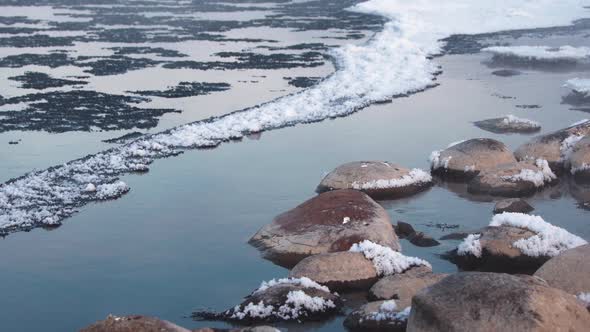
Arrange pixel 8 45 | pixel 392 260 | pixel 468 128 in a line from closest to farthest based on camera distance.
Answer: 1. pixel 392 260
2. pixel 468 128
3. pixel 8 45

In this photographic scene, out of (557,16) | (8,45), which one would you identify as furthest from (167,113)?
(557,16)

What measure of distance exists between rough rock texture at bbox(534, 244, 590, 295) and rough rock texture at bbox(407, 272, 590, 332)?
122cm

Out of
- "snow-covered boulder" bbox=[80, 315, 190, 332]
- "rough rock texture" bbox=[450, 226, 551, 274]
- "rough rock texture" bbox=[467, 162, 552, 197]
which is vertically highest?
"snow-covered boulder" bbox=[80, 315, 190, 332]

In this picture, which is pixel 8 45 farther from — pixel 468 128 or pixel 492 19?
pixel 492 19

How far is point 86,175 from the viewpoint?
42.8 ft

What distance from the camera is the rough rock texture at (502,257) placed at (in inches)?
358

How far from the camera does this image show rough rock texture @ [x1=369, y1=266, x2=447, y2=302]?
8038 mm

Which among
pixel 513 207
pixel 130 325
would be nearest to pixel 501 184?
pixel 513 207

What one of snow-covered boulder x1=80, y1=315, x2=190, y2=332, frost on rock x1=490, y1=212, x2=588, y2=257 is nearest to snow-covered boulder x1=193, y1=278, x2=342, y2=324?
snow-covered boulder x1=80, y1=315, x2=190, y2=332

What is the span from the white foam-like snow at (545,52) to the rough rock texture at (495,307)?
2066 centimetres

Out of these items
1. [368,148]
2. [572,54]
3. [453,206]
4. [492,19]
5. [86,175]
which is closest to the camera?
[453,206]

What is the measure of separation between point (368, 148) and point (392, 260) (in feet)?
20.6

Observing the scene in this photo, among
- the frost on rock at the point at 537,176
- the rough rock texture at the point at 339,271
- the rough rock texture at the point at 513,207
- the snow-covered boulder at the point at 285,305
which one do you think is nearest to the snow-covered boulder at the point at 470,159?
the frost on rock at the point at 537,176

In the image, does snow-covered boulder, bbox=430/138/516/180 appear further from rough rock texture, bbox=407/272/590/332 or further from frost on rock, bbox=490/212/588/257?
rough rock texture, bbox=407/272/590/332
